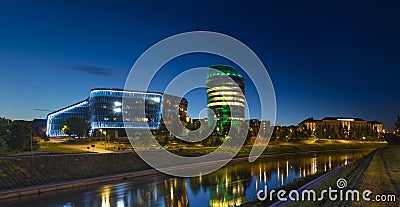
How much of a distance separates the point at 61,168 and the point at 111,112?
252 ft

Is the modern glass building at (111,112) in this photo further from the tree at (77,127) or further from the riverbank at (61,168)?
the riverbank at (61,168)

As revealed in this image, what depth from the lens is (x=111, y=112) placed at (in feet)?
345

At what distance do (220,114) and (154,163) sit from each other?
12663 centimetres

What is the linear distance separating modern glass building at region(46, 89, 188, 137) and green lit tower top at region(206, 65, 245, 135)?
2080 inches

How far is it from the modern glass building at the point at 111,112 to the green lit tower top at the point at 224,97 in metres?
52.8

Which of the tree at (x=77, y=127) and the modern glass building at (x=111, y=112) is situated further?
the modern glass building at (x=111, y=112)

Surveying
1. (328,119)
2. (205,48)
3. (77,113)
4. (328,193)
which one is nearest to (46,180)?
(205,48)

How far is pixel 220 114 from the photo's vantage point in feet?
543

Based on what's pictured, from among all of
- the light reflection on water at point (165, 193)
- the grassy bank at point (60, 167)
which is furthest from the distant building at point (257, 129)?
the light reflection on water at point (165, 193)

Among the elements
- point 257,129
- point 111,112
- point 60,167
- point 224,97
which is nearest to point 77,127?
point 111,112

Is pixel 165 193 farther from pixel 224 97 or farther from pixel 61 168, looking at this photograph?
pixel 224 97

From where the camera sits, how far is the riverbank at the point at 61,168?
2550 cm

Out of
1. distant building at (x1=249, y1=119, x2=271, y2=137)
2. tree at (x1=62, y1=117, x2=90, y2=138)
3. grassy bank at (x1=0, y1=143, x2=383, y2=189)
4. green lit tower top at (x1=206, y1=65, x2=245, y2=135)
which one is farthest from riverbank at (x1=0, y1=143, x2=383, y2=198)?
green lit tower top at (x1=206, y1=65, x2=245, y2=135)

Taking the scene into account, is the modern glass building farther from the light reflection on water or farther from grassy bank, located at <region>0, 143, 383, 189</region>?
the light reflection on water
